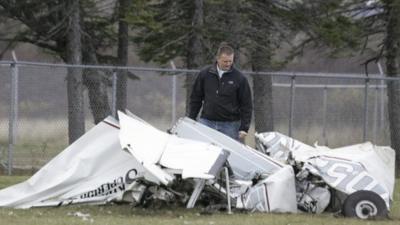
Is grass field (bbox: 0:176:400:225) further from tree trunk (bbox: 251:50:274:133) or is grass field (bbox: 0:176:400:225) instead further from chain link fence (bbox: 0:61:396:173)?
tree trunk (bbox: 251:50:274:133)

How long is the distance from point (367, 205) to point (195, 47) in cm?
956

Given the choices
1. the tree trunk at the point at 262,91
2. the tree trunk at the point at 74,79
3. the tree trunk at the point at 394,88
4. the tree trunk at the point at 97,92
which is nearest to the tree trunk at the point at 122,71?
the tree trunk at the point at 97,92

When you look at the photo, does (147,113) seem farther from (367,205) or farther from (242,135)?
(367,205)

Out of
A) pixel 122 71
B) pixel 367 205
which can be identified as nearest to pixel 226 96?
pixel 367 205

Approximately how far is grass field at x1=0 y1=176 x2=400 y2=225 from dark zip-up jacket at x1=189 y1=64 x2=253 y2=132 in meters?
1.45

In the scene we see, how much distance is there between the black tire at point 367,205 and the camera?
32.2ft

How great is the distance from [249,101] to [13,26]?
11139 millimetres

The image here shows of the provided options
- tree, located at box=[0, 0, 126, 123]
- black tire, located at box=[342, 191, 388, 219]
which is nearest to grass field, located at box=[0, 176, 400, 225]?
black tire, located at box=[342, 191, 388, 219]

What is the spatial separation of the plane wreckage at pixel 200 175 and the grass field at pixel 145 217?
0.13 m

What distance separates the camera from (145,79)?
28.3 m

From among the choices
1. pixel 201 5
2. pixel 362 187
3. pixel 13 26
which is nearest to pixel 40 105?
pixel 13 26

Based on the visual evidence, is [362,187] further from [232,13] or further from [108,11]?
[108,11]

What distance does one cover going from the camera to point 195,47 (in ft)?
62.0

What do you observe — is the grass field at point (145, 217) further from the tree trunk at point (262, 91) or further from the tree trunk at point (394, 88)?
the tree trunk at point (394, 88)
